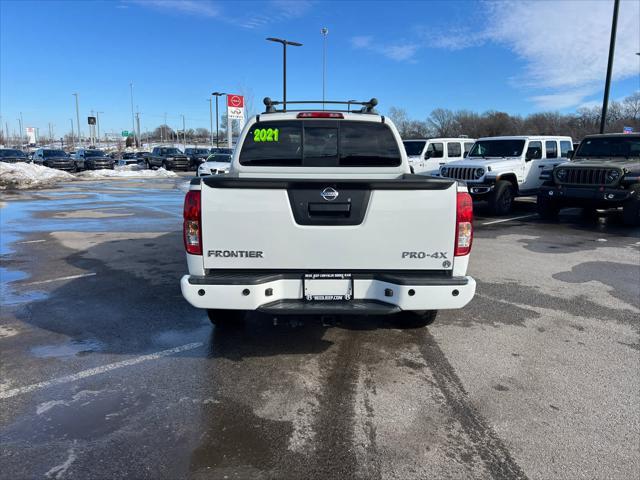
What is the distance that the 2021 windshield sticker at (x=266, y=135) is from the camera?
5113 mm

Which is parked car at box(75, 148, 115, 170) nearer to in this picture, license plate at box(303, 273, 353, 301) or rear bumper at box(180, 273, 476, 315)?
rear bumper at box(180, 273, 476, 315)

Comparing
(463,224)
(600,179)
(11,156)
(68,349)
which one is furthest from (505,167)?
(11,156)

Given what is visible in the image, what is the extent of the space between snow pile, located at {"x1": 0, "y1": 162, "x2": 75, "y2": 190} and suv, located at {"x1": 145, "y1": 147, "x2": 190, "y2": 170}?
39.6ft

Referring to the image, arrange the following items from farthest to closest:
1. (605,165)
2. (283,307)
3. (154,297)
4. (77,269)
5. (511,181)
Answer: (511,181) → (605,165) → (77,269) → (154,297) → (283,307)

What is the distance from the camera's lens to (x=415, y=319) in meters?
5.02

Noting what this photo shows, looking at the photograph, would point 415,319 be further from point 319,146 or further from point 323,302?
point 319,146

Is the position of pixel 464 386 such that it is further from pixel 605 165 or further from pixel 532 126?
pixel 532 126

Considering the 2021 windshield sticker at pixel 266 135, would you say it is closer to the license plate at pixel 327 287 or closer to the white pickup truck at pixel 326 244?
the white pickup truck at pixel 326 244

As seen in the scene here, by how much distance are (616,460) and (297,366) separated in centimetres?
241

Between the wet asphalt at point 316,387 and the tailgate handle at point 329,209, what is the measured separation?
0.94m

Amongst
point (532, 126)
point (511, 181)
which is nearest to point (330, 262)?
point (511, 181)

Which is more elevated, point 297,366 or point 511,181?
point 511,181

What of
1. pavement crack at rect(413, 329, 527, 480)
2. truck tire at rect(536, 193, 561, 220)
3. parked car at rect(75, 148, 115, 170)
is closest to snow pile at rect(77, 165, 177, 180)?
parked car at rect(75, 148, 115, 170)

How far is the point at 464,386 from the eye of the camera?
12.8ft
